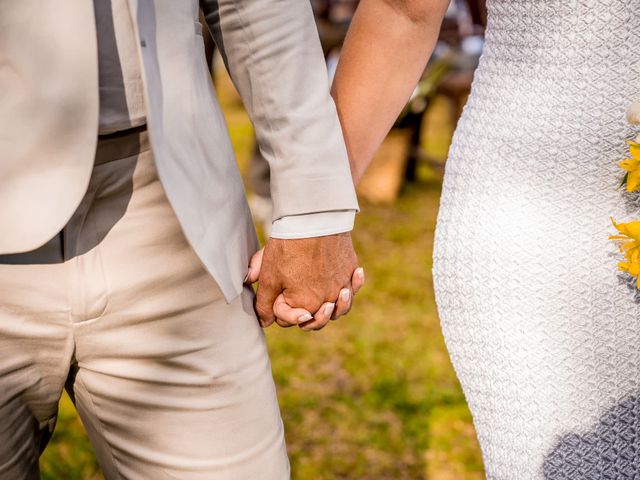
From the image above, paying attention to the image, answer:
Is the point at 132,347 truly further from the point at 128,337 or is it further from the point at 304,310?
the point at 304,310

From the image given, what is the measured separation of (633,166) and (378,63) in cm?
45

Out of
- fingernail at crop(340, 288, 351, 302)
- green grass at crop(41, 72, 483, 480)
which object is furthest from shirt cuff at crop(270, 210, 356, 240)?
green grass at crop(41, 72, 483, 480)

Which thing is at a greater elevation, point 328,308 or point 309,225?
point 309,225

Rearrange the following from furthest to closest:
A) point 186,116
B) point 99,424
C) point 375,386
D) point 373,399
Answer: point 375,386 → point 373,399 → point 99,424 → point 186,116

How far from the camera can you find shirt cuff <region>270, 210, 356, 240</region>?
1.16 m

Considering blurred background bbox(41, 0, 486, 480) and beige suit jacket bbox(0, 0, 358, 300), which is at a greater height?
beige suit jacket bbox(0, 0, 358, 300)

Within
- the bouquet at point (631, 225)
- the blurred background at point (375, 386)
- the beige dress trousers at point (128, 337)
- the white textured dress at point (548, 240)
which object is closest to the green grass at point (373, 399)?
the blurred background at point (375, 386)

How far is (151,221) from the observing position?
113cm

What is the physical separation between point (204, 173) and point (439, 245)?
492 mm

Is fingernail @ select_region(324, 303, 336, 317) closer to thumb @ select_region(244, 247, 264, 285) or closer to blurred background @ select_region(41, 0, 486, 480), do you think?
thumb @ select_region(244, 247, 264, 285)

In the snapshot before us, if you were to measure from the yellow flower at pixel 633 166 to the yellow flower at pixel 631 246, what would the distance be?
6 cm

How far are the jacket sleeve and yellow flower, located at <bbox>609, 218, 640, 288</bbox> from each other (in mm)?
430

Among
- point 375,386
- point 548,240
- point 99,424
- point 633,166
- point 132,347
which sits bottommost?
point 375,386

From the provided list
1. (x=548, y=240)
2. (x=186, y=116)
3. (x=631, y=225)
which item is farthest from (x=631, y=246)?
(x=186, y=116)
